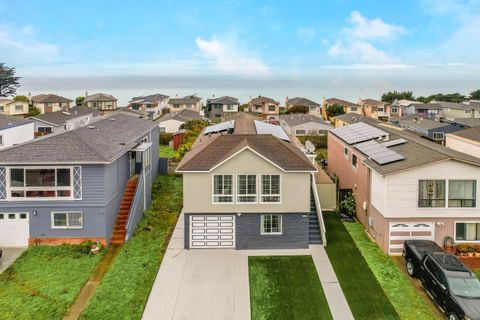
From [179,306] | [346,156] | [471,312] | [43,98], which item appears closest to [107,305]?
[179,306]

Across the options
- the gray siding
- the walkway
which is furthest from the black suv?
the gray siding

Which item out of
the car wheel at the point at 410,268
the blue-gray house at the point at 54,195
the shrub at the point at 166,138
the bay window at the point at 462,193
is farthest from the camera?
the shrub at the point at 166,138

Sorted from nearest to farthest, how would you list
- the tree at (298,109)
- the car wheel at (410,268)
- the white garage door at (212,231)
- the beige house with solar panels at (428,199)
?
the car wheel at (410,268)
the beige house with solar panels at (428,199)
the white garage door at (212,231)
the tree at (298,109)

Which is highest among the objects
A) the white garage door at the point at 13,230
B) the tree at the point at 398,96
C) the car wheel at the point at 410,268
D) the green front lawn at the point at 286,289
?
the tree at the point at 398,96

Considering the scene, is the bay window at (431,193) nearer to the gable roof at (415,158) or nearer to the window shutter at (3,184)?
the gable roof at (415,158)

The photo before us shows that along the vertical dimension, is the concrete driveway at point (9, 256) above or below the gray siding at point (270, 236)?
below

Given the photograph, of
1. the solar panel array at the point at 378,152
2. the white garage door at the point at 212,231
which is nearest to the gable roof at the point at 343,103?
the solar panel array at the point at 378,152

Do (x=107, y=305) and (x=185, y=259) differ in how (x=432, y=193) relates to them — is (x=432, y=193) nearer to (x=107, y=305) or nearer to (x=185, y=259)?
(x=185, y=259)

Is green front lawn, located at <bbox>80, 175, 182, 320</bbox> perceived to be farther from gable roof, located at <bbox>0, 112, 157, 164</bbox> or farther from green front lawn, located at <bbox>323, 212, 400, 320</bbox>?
green front lawn, located at <bbox>323, 212, 400, 320</bbox>
